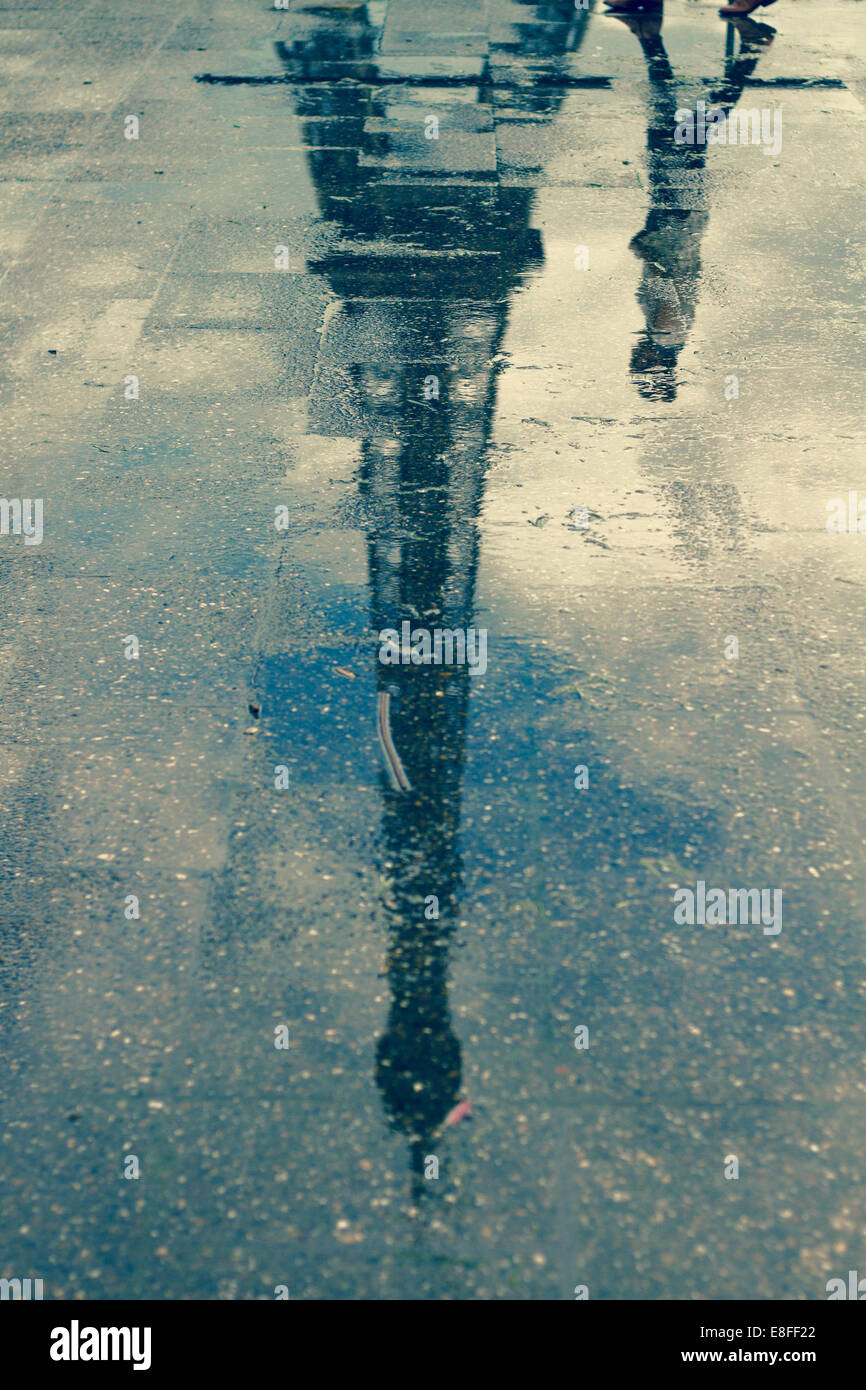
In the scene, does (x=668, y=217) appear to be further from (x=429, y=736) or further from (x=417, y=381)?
(x=429, y=736)

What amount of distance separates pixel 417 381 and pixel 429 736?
2888 mm

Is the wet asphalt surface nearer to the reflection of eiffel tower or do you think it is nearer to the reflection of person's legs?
the reflection of eiffel tower

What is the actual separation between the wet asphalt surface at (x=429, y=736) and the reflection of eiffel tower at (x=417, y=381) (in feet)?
0.08

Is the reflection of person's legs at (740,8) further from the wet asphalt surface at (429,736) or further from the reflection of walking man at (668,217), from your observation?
the wet asphalt surface at (429,736)

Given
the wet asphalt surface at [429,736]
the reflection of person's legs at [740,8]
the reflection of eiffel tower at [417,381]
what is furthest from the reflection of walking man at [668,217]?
the reflection of eiffel tower at [417,381]

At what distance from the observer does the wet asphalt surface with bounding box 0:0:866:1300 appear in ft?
10.6

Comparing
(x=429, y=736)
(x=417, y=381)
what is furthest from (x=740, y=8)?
(x=429, y=736)

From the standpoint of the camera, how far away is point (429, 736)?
15.0 ft

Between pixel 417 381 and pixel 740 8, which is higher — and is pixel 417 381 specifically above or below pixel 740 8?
below

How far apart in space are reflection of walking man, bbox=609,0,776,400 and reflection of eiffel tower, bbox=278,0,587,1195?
77 centimetres

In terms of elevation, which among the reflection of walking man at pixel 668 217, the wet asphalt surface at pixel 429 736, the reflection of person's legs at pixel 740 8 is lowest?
the wet asphalt surface at pixel 429 736

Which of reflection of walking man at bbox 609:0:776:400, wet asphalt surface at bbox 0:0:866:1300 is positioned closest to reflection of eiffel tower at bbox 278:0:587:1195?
wet asphalt surface at bbox 0:0:866:1300

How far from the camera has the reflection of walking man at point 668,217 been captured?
23.5 ft
